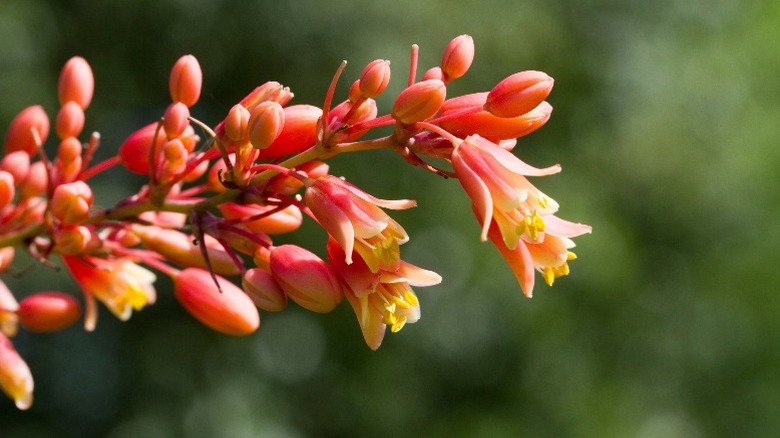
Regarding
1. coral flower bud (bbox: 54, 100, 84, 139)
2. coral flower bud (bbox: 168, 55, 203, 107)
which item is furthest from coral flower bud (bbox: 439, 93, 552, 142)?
coral flower bud (bbox: 54, 100, 84, 139)

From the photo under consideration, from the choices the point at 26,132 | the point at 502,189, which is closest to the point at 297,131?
the point at 502,189

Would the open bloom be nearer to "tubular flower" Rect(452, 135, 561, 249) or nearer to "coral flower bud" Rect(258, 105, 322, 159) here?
"tubular flower" Rect(452, 135, 561, 249)

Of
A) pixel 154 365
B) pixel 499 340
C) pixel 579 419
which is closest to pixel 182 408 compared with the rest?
pixel 154 365

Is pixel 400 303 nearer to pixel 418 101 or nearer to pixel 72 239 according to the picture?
pixel 418 101

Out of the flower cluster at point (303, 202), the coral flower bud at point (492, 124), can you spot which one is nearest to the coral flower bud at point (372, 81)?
the flower cluster at point (303, 202)

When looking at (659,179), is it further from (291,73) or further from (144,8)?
(144,8)

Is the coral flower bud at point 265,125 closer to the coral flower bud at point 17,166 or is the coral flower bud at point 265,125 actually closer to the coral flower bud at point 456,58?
the coral flower bud at point 456,58
